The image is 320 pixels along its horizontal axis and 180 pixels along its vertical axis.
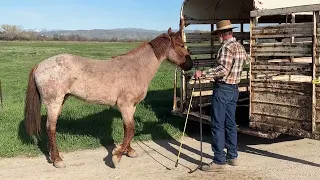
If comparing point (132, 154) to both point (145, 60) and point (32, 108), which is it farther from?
point (32, 108)

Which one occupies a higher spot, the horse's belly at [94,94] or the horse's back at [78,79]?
the horse's back at [78,79]

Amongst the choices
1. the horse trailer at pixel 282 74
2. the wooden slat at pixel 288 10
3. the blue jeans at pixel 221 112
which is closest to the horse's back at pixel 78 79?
the horse trailer at pixel 282 74

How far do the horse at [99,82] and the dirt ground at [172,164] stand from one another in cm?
27

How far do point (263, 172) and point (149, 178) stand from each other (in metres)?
1.67

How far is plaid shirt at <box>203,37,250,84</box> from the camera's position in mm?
5555

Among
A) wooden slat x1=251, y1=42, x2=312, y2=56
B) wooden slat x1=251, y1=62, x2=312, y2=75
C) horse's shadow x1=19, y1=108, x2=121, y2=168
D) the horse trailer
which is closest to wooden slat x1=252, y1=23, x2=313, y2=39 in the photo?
the horse trailer

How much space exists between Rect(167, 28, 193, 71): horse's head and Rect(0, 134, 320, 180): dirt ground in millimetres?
1585

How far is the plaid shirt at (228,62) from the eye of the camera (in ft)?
18.2

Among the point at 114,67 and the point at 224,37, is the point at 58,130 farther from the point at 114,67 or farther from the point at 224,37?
the point at 224,37

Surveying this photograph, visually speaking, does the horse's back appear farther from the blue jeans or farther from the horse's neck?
the blue jeans

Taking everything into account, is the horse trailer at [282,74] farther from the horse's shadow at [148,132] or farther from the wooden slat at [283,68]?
the horse's shadow at [148,132]

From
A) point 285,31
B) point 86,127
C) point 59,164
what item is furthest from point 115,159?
point 285,31

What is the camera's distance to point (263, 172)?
5.72 m

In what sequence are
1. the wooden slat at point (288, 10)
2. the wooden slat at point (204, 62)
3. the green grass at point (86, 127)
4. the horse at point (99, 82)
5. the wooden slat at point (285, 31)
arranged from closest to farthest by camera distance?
the wooden slat at point (288, 10) → the wooden slat at point (285, 31) → the horse at point (99, 82) → the green grass at point (86, 127) → the wooden slat at point (204, 62)
